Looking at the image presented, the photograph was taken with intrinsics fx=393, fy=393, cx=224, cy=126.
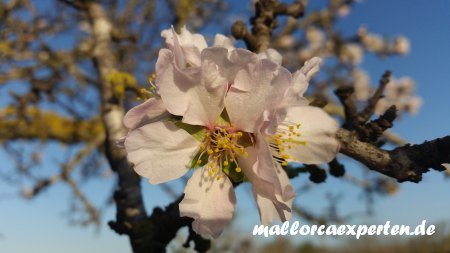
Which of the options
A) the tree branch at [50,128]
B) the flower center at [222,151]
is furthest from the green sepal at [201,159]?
the tree branch at [50,128]

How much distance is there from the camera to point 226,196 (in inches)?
41.1

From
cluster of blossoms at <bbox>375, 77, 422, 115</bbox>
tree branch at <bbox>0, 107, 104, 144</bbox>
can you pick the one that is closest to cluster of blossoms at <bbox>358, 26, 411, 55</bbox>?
cluster of blossoms at <bbox>375, 77, 422, 115</bbox>

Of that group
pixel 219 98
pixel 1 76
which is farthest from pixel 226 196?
pixel 1 76

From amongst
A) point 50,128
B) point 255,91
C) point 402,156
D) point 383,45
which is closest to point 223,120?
point 255,91

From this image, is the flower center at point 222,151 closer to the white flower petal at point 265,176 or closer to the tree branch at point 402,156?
the white flower petal at point 265,176

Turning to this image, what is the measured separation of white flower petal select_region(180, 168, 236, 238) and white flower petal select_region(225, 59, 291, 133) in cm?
17

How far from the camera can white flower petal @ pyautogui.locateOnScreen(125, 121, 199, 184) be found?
39.1 inches

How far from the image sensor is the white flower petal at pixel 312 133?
1.06 m

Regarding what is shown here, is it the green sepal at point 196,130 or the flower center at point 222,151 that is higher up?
the green sepal at point 196,130

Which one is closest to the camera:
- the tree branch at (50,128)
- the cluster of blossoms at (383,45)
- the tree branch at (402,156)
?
the tree branch at (402,156)

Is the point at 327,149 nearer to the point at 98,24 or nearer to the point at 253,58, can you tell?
the point at 253,58

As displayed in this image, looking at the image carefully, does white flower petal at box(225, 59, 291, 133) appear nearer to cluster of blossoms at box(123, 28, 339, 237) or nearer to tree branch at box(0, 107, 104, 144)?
cluster of blossoms at box(123, 28, 339, 237)

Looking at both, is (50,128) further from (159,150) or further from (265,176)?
(265,176)

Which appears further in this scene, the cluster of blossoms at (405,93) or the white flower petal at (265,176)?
the cluster of blossoms at (405,93)
